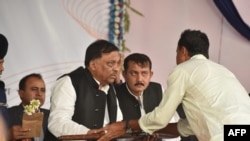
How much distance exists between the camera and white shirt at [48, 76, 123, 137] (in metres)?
2.62

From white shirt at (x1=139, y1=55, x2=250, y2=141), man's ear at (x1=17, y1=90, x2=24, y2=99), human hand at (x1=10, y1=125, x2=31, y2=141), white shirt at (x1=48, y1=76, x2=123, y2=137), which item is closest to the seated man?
man's ear at (x1=17, y1=90, x2=24, y2=99)

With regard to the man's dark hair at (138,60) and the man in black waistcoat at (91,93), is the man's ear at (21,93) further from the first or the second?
the man's dark hair at (138,60)

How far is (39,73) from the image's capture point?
3.62 meters

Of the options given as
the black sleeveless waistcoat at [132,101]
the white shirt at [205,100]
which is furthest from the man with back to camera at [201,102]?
the black sleeveless waistcoat at [132,101]

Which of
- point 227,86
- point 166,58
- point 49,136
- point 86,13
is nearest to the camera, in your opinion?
point 227,86

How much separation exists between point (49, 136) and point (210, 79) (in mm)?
1079

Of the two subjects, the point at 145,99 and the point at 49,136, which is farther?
the point at 145,99

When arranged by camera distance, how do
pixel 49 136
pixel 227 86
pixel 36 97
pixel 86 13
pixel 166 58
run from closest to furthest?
pixel 227 86 → pixel 49 136 → pixel 36 97 → pixel 86 13 → pixel 166 58

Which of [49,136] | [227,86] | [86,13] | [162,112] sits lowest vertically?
[49,136]

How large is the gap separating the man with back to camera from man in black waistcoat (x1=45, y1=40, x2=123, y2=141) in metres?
0.39

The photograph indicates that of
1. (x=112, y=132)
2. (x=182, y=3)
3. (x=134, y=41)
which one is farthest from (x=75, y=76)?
(x=182, y=3)

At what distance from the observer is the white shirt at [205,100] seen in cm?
239

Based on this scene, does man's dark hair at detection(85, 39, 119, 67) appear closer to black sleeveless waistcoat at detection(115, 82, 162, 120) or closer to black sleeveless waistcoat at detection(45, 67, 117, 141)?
black sleeveless waistcoat at detection(45, 67, 117, 141)

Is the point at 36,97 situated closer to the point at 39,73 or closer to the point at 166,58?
the point at 39,73
